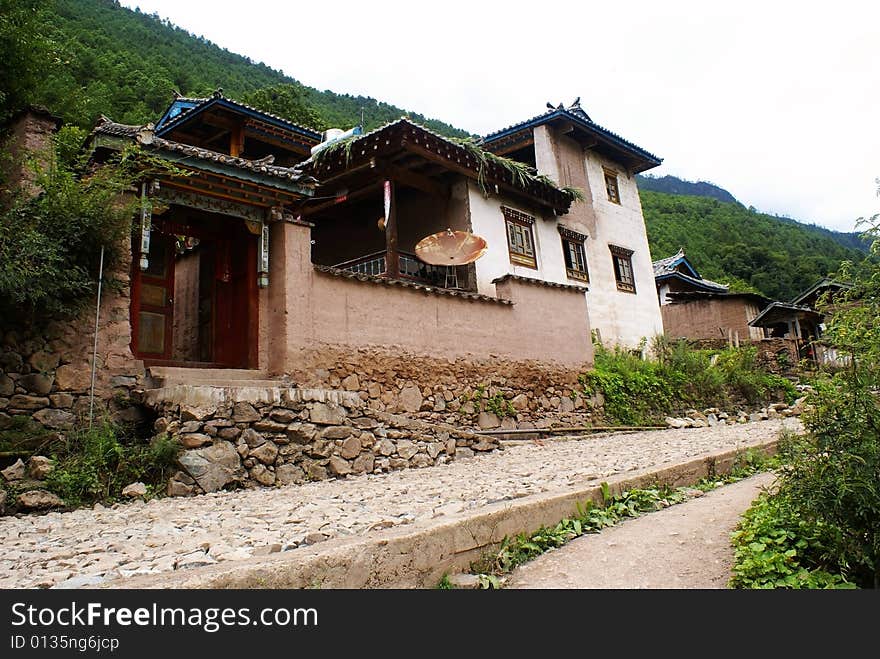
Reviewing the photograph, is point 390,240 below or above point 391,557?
above

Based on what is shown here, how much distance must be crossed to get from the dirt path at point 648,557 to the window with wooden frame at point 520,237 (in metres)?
10.4

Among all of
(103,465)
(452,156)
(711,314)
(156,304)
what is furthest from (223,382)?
(711,314)

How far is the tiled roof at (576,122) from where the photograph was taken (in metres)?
17.2

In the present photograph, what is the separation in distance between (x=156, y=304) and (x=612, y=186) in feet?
47.2

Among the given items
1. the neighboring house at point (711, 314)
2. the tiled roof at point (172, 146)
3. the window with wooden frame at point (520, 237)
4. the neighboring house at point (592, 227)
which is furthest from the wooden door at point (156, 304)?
the neighboring house at point (711, 314)

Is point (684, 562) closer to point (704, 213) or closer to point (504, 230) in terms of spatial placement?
point (504, 230)

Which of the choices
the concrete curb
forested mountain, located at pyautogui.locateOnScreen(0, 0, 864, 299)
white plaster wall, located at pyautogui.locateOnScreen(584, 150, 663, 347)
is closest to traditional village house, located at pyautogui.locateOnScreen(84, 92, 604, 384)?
white plaster wall, located at pyautogui.locateOnScreen(584, 150, 663, 347)

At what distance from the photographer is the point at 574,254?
1675cm

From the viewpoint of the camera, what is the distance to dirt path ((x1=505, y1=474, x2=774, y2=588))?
3654 mm

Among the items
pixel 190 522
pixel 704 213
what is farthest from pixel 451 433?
pixel 704 213

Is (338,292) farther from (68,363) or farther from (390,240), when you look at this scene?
(68,363)
